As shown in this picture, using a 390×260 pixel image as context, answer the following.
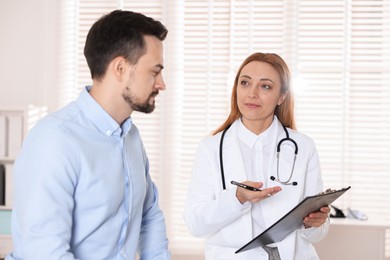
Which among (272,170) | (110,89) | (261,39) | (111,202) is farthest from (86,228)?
(261,39)

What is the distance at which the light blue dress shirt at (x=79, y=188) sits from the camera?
4.17 ft

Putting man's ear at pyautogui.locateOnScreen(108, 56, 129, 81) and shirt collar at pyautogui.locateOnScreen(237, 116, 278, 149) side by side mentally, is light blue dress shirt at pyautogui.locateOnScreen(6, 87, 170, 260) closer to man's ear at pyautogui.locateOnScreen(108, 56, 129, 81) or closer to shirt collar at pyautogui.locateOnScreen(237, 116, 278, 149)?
man's ear at pyautogui.locateOnScreen(108, 56, 129, 81)

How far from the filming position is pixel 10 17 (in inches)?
158

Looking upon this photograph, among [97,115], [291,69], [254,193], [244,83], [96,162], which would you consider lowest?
[254,193]

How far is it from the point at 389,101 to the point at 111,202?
2.80 m

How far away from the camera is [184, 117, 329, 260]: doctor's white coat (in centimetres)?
200

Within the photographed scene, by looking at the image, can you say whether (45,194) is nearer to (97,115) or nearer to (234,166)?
(97,115)

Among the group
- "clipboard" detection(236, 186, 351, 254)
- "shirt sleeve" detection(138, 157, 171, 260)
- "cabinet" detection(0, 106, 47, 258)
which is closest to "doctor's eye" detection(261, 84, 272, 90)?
"clipboard" detection(236, 186, 351, 254)

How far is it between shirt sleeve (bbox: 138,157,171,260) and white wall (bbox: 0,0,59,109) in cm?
247

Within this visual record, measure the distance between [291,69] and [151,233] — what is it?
2388 mm

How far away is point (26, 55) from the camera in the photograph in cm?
402

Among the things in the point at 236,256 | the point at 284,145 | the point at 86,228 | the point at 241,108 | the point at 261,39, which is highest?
the point at 261,39

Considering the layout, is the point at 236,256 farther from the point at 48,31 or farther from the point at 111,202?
the point at 48,31

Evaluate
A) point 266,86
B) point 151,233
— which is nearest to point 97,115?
point 151,233
